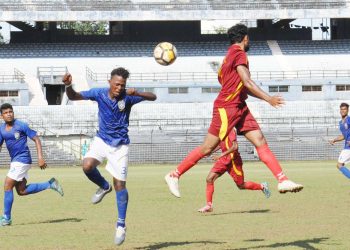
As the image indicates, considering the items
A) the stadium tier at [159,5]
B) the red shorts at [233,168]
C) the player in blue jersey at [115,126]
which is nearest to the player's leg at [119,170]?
the player in blue jersey at [115,126]

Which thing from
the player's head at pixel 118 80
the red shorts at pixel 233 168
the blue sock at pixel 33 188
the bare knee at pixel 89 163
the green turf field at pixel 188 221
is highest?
the player's head at pixel 118 80

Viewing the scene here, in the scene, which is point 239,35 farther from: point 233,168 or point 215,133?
point 233,168

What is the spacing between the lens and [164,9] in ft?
197

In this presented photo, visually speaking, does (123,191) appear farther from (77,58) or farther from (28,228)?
(77,58)

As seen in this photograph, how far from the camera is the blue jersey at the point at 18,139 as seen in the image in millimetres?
13055

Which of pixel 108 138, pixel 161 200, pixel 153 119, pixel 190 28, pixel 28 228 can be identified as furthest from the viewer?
pixel 190 28

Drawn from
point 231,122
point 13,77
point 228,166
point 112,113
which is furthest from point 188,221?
point 13,77

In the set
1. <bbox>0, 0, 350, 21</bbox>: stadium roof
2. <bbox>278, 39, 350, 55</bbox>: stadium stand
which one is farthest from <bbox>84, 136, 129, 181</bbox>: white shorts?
<bbox>278, 39, 350, 55</bbox>: stadium stand

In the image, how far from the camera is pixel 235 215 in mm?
14016

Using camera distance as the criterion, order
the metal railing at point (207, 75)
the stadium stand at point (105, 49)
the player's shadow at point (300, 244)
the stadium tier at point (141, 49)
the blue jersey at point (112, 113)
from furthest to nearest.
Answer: the stadium tier at point (141, 49) → the stadium stand at point (105, 49) → the metal railing at point (207, 75) → the blue jersey at point (112, 113) → the player's shadow at point (300, 244)

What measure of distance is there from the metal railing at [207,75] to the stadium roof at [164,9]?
4.27 metres

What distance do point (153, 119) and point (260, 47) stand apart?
1504cm

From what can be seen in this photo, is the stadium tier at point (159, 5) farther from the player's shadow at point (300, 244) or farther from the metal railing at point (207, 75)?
the player's shadow at point (300, 244)

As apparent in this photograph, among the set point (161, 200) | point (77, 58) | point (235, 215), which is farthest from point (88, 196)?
point (77, 58)
